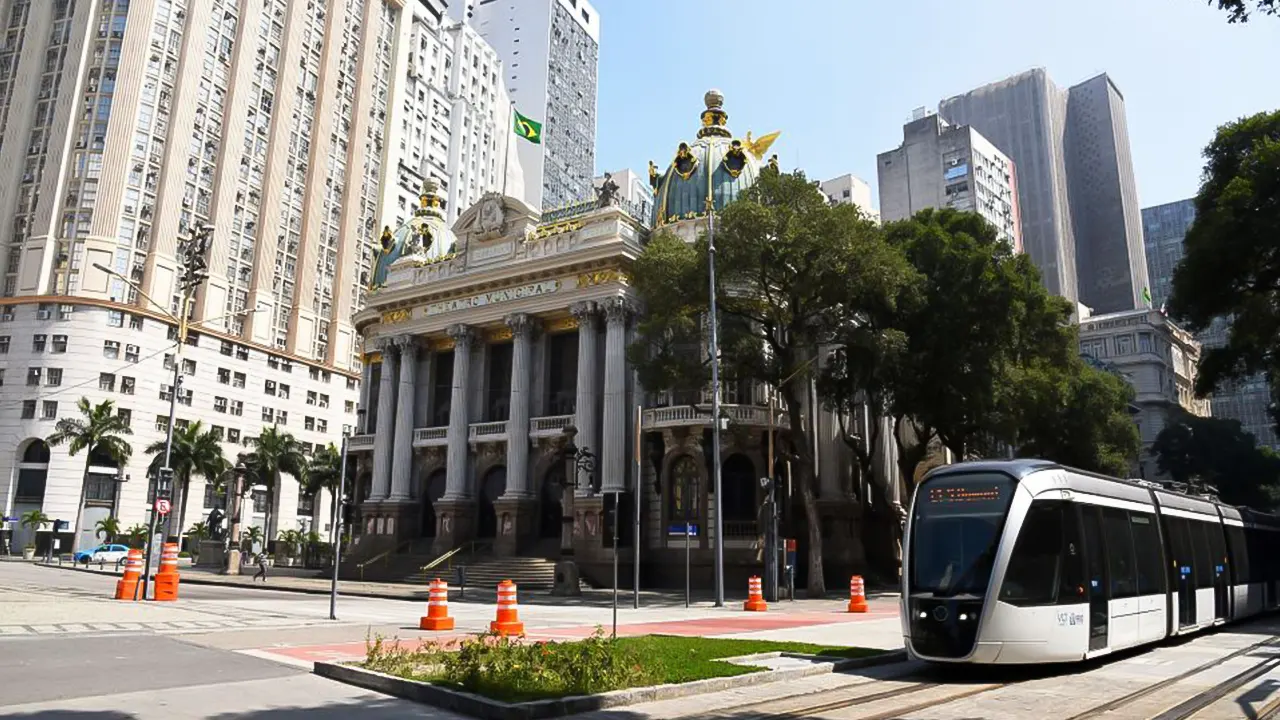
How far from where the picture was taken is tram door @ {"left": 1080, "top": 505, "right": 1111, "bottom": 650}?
1294 centimetres

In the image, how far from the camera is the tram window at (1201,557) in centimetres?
1766

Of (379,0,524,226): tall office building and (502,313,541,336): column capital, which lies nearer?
(502,313,541,336): column capital

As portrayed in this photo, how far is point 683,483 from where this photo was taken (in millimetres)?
39969

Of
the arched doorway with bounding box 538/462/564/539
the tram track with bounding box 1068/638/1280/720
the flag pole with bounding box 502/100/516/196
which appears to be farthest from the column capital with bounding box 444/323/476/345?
the flag pole with bounding box 502/100/516/196

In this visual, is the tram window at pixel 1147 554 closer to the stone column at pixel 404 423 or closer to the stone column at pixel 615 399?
the stone column at pixel 615 399

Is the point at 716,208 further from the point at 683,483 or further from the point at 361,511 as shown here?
the point at 361,511

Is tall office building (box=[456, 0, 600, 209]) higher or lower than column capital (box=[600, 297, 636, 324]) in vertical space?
higher

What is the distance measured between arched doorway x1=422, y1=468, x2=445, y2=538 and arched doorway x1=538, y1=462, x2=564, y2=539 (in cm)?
709

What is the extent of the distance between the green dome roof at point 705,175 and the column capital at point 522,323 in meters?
8.31

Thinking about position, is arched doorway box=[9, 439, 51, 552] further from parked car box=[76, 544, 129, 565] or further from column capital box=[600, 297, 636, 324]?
column capital box=[600, 297, 636, 324]

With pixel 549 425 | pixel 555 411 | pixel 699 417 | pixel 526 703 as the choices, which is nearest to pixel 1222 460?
pixel 699 417

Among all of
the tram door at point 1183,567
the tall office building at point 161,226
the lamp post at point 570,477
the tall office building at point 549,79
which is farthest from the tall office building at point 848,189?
the tram door at point 1183,567

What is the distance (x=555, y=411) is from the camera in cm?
4538

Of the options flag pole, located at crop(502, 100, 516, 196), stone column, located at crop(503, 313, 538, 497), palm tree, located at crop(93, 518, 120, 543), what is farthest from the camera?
flag pole, located at crop(502, 100, 516, 196)
